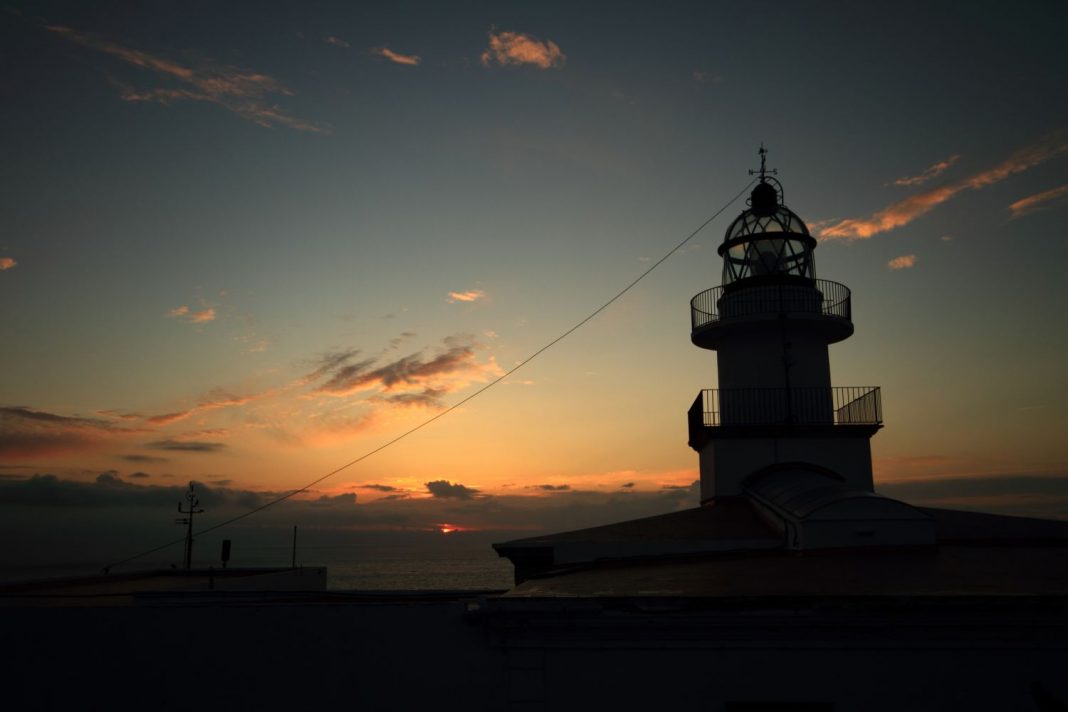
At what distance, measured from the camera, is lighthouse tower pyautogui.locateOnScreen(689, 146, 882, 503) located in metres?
21.1

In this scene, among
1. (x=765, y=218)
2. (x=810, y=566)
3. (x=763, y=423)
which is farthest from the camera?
(x=765, y=218)

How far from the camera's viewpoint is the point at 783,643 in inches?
380

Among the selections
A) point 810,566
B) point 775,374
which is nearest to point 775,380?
point 775,374

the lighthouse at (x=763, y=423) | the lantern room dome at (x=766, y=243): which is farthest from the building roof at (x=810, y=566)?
the lantern room dome at (x=766, y=243)

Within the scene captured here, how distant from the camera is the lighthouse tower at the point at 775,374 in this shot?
21094 millimetres

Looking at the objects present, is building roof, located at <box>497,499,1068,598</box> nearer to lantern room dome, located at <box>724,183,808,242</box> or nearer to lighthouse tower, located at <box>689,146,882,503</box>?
lighthouse tower, located at <box>689,146,882,503</box>

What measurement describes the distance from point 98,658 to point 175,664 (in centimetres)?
111

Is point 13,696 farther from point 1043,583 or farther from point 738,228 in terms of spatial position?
point 738,228

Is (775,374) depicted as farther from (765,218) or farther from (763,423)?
(765,218)

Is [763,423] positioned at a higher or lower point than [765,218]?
lower

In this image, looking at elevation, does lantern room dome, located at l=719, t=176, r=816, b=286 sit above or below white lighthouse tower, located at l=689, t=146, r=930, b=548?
above

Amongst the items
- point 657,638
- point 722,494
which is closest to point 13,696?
point 657,638

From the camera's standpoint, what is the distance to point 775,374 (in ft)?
72.8

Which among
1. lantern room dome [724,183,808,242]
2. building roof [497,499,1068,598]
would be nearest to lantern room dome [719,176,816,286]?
lantern room dome [724,183,808,242]
